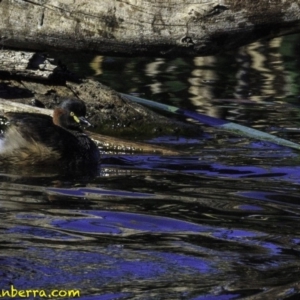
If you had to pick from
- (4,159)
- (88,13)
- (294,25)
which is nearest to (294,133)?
(294,25)

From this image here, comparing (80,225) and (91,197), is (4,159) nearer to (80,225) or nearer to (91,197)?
(91,197)

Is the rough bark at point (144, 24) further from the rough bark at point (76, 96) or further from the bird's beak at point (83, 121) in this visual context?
the bird's beak at point (83, 121)

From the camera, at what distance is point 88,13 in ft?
28.1

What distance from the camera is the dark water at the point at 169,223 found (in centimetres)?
478

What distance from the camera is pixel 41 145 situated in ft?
26.6

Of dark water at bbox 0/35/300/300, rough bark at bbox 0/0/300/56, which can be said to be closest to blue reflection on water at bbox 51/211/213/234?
dark water at bbox 0/35/300/300

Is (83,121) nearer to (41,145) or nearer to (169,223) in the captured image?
(41,145)

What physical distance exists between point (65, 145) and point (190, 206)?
6.68ft

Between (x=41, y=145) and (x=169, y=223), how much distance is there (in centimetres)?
241

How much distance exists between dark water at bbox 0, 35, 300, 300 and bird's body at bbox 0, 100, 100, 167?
26 cm

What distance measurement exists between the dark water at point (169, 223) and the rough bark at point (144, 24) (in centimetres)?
95

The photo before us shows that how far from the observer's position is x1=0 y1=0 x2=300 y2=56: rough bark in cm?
833

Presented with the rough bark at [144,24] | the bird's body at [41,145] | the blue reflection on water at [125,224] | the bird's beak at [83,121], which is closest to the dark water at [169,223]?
the blue reflection on water at [125,224]

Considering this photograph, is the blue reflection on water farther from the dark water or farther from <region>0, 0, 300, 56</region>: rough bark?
<region>0, 0, 300, 56</region>: rough bark
